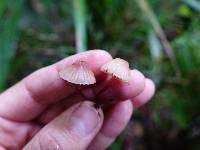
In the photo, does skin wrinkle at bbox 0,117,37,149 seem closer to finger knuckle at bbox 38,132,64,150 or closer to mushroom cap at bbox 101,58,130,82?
finger knuckle at bbox 38,132,64,150

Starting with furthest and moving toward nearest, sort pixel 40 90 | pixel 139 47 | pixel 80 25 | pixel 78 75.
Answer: pixel 139 47, pixel 80 25, pixel 40 90, pixel 78 75

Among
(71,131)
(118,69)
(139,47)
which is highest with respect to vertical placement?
(118,69)

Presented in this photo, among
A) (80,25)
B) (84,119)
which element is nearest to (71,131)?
(84,119)

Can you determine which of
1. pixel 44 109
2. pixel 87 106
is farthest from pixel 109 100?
pixel 44 109

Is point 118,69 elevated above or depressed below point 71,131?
above

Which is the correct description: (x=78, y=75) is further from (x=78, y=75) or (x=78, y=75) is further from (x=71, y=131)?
(x=71, y=131)

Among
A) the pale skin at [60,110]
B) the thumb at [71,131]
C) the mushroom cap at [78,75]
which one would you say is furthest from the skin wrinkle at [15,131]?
the mushroom cap at [78,75]

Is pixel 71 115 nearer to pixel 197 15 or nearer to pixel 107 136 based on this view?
pixel 107 136

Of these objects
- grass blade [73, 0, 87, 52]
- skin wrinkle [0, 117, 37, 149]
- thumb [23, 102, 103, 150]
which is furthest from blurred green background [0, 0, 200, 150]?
thumb [23, 102, 103, 150]
